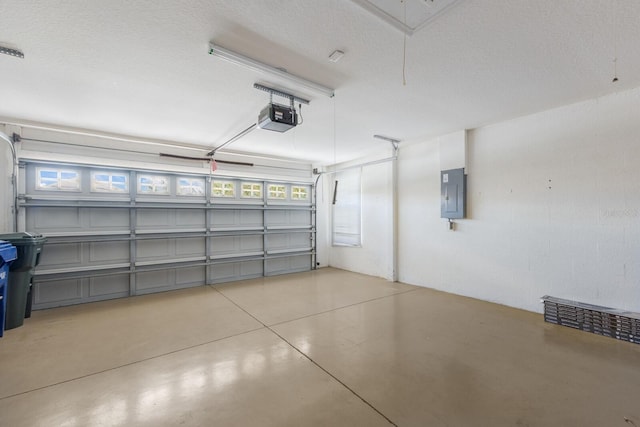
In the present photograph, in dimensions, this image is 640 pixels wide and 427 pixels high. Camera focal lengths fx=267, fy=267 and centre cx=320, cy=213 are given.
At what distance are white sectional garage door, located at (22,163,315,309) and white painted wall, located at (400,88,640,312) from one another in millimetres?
3345

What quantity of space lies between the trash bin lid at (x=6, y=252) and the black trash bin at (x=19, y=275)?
0.58 feet

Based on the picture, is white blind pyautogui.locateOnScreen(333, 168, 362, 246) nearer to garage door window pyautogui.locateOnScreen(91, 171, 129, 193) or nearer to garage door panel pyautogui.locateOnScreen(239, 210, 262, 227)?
garage door panel pyautogui.locateOnScreen(239, 210, 262, 227)

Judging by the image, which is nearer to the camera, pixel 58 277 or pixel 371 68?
pixel 371 68

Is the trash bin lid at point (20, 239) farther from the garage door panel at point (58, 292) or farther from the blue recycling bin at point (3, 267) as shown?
the garage door panel at point (58, 292)

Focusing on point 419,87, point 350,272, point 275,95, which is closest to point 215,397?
point 275,95

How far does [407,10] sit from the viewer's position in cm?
172

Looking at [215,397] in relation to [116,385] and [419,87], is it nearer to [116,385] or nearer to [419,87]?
[116,385]

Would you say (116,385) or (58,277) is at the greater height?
(58,277)

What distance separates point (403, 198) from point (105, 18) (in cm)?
467

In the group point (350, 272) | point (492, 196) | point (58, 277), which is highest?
point (492, 196)

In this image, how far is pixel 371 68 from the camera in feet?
7.90

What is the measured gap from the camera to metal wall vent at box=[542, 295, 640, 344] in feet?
8.70

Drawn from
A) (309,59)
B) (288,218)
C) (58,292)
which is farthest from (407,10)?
(58,292)

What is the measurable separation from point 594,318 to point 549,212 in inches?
49.2
